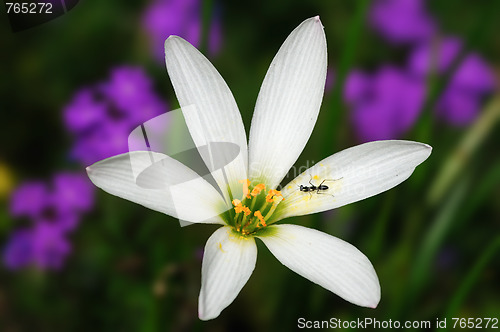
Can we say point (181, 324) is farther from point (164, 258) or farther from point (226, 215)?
point (226, 215)

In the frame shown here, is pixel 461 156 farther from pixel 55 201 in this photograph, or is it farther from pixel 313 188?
pixel 55 201

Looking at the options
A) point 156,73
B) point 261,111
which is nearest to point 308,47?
point 261,111

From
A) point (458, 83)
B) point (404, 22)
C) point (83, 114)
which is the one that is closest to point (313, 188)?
point (83, 114)

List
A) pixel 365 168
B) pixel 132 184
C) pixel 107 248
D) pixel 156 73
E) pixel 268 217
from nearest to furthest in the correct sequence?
pixel 132 184
pixel 365 168
pixel 268 217
pixel 107 248
pixel 156 73

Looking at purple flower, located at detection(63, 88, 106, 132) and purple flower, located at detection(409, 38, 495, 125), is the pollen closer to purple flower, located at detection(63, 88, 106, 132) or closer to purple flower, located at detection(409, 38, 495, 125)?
purple flower, located at detection(63, 88, 106, 132)

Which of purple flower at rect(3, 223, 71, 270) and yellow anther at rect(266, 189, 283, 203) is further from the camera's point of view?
purple flower at rect(3, 223, 71, 270)

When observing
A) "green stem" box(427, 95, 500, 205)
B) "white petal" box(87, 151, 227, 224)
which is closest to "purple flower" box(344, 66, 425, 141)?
"green stem" box(427, 95, 500, 205)
